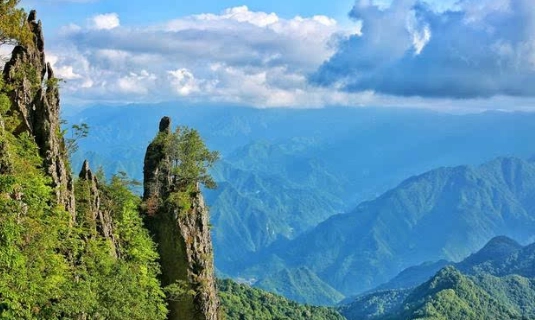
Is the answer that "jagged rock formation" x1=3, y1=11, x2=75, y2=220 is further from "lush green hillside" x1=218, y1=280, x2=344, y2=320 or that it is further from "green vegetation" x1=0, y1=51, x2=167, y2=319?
"lush green hillside" x1=218, y1=280, x2=344, y2=320

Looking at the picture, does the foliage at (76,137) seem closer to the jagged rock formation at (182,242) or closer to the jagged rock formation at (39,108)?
the jagged rock formation at (39,108)

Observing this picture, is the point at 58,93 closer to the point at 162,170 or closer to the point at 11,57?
the point at 11,57

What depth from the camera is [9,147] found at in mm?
32500

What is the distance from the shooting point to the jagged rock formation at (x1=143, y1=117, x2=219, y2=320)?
5175 centimetres

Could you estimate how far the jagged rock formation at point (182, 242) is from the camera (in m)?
51.8

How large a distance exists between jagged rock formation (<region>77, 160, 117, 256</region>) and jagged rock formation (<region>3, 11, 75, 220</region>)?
2261 mm

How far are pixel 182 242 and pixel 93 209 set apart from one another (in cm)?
1198

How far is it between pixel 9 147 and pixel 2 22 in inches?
394

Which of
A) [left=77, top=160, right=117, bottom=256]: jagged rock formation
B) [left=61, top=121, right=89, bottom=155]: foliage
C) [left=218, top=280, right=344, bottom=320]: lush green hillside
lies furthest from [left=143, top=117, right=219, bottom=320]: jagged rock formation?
[left=218, top=280, right=344, bottom=320]: lush green hillside

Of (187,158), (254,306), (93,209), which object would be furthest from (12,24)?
(254,306)

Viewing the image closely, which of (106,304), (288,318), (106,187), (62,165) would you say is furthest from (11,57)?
(288,318)

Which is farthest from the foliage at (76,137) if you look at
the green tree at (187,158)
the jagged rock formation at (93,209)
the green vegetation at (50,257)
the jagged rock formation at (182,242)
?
the green tree at (187,158)

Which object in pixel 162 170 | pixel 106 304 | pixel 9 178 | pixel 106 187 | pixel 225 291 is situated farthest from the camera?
pixel 225 291

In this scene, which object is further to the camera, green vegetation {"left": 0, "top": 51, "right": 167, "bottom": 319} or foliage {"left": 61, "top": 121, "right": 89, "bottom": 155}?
foliage {"left": 61, "top": 121, "right": 89, "bottom": 155}
